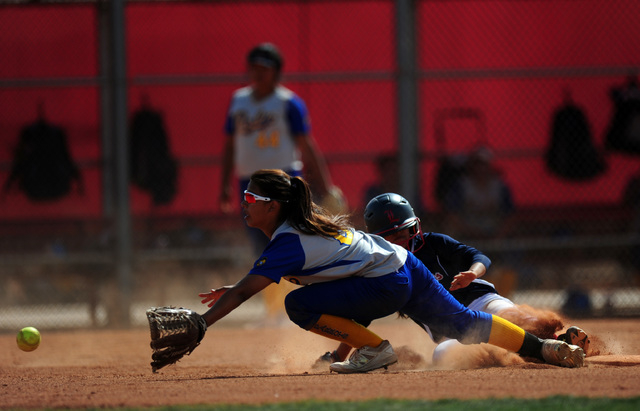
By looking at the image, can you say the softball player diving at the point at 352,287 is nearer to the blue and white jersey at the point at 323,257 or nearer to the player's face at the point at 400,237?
the blue and white jersey at the point at 323,257

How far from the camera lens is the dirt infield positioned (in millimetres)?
3859

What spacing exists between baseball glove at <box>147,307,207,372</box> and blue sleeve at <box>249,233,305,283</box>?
1.27 ft

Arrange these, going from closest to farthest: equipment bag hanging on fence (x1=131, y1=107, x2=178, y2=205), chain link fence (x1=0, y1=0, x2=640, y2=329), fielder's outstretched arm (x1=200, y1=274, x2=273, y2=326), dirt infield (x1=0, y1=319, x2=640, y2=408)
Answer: dirt infield (x1=0, y1=319, x2=640, y2=408), fielder's outstretched arm (x1=200, y1=274, x2=273, y2=326), chain link fence (x1=0, y1=0, x2=640, y2=329), equipment bag hanging on fence (x1=131, y1=107, x2=178, y2=205)

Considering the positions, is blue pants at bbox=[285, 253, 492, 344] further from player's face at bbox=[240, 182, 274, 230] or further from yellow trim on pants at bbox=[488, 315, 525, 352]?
player's face at bbox=[240, 182, 274, 230]

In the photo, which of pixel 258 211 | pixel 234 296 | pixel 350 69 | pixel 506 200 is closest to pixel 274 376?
pixel 234 296

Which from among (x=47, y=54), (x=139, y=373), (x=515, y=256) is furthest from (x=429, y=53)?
(x=139, y=373)

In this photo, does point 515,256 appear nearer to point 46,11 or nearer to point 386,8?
point 386,8

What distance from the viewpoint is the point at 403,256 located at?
463cm

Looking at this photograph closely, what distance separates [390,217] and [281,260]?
900 mm

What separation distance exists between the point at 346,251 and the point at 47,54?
6102mm

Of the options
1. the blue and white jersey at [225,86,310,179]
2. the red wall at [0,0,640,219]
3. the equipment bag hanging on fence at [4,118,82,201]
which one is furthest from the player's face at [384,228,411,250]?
the equipment bag hanging on fence at [4,118,82,201]

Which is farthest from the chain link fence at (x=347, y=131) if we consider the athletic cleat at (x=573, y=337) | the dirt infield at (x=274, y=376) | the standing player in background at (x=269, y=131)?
the athletic cleat at (x=573, y=337)

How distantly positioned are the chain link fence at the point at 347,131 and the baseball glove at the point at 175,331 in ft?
12.9

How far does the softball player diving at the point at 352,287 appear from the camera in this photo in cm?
448
